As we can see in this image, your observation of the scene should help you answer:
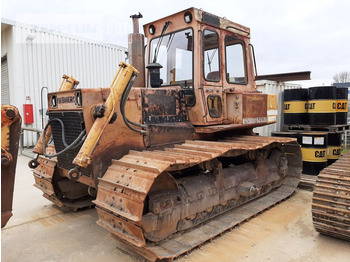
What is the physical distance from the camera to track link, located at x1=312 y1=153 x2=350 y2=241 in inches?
140

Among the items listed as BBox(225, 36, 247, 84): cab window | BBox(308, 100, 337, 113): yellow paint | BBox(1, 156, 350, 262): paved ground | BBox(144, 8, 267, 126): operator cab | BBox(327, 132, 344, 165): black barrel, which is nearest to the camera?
BBox(1, 156, 350, 262): paved ground

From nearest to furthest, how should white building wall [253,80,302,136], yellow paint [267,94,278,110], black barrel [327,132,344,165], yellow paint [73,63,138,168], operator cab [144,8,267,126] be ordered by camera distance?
1. yellow paint [73,63,138,168]
2. operator cab [144,8,267,126]
3. yellow paint [267,94,278,110]
4. black barrel [327,132,344,165]
5. white building wall [253,80,302,136]

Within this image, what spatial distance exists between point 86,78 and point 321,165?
31.5 ft

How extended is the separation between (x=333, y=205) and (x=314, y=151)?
9.23ft

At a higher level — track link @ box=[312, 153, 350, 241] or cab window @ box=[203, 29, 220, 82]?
cab window @ box=[203, 29, 220, 82]

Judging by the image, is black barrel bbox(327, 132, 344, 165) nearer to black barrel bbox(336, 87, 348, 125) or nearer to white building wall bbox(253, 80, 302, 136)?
black barrel bbox(336, 87, 348, 125)

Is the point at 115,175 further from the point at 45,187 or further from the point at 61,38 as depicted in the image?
the point at 61,38

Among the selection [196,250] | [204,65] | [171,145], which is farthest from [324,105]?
[196,250]

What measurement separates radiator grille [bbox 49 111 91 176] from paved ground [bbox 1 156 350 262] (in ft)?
3.05

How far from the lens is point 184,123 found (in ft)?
14.2

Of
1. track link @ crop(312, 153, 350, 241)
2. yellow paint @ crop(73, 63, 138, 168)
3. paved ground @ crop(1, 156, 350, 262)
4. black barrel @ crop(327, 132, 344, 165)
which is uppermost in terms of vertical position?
yellow paint @ crop(73, 63, 138, 168)

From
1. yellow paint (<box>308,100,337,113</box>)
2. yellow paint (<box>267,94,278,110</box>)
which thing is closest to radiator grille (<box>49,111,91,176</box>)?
yellow paint (<box>267,94,278,110</box>)

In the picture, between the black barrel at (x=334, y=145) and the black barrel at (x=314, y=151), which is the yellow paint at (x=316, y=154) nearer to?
the black barrel at (x=314, y=151)

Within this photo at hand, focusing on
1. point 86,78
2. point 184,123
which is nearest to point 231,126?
point 184,123
